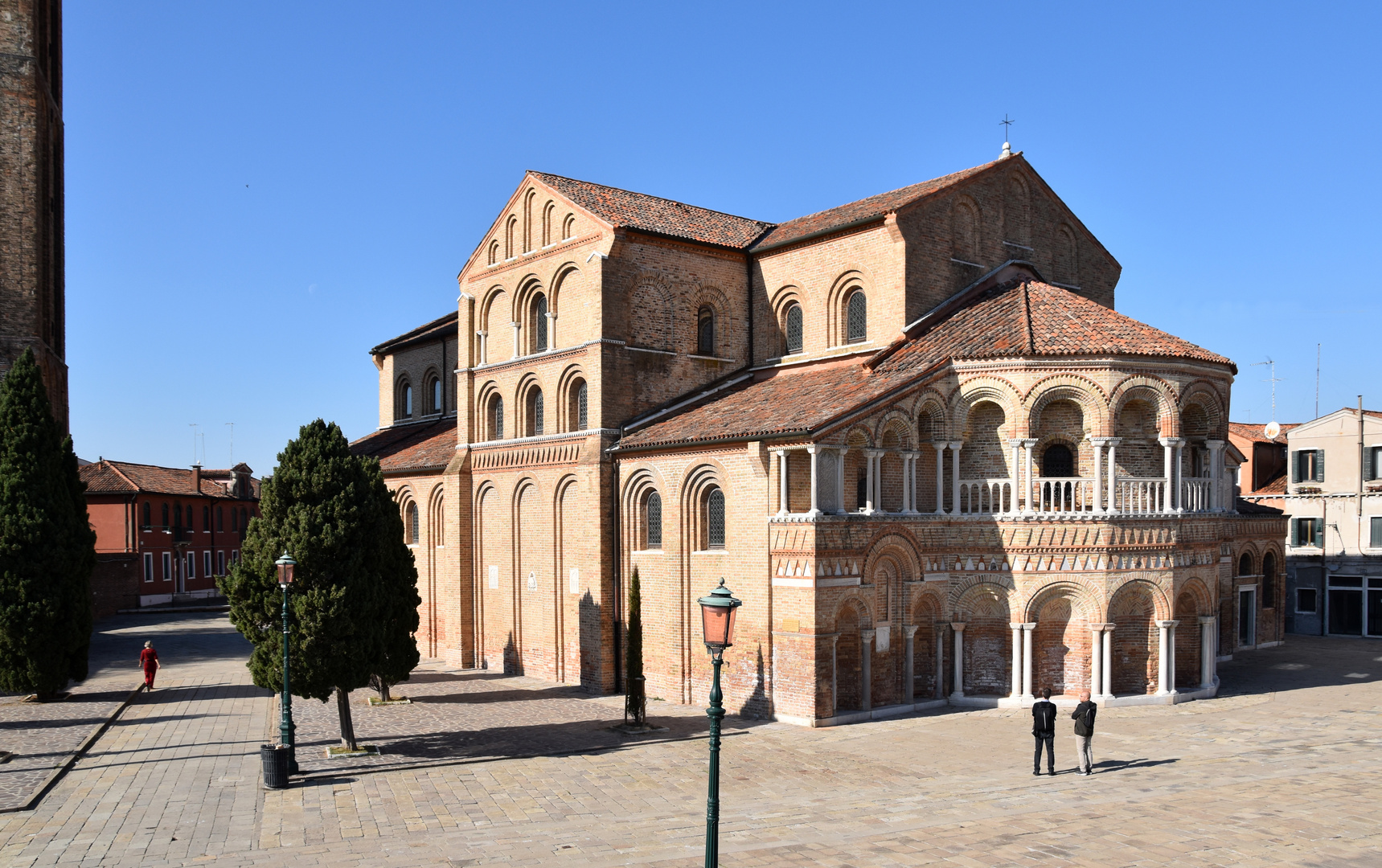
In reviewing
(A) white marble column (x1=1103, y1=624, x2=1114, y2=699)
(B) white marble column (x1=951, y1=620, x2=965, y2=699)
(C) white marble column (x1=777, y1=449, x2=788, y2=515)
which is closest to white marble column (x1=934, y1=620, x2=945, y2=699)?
(B) white marble column (x1=951, y1=620, x2=965, y2=699)

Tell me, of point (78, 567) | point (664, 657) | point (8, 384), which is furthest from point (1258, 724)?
point (8, 384)

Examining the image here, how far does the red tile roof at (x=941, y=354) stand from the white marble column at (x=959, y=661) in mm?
5688

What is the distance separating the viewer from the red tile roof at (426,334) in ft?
126

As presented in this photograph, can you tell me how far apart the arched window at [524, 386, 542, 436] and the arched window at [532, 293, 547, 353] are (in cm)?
120

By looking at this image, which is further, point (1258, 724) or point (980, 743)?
point (1258, 724)

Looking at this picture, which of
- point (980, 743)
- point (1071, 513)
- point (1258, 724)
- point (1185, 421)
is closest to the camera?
point (980, 743)

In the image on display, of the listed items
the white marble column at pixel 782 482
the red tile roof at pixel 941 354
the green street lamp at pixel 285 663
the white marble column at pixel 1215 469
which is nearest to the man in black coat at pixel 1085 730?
the white marble column at pixel 782 482

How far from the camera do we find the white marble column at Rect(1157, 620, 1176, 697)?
2334 centimetres

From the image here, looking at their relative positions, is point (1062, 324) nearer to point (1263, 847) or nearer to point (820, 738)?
point (820, 738)

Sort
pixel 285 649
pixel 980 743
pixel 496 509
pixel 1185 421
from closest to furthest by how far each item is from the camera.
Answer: pixel 285 649 → pixel 980 743 → pixel 1185 421 → pixel 496 509

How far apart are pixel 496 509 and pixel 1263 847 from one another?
71.9 feet

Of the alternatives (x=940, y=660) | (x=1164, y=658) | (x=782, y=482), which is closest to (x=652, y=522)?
(x=782, y=482)

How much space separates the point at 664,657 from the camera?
Result: 25.4m

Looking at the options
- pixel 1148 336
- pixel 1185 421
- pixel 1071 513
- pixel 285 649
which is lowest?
pixel 285 649
